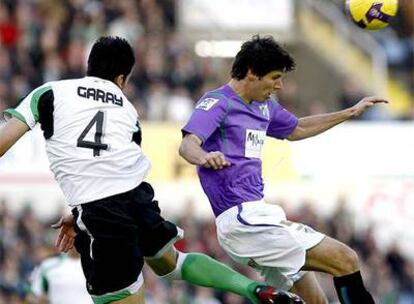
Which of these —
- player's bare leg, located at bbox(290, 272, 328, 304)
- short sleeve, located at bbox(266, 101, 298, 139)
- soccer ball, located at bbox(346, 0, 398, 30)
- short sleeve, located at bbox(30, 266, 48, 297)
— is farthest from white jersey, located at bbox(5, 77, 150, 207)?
short sleeve, located at bbox(30, 266, 48, 297)

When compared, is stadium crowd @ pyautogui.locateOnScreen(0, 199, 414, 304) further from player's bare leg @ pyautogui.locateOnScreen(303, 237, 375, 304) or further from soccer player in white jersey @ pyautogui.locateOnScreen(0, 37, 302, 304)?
player's bare leg @ pyautogui.locateOnScreen(303, 237, 375, 304)

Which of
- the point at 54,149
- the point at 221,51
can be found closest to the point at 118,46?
the point at 54,149

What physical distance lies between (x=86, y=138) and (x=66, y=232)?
83 cm

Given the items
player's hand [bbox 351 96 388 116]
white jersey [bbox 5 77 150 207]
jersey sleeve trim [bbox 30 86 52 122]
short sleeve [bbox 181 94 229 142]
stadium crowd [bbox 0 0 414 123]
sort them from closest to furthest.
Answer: jersey sleeve trim [bbox 30 86 52 122], white jersey [bbox 5 77 150 207], short sleeve [bbox 181 94 229 142], player's hand [bbox 351 96 388 116], stadium crowd [bbox 0 0 414 123]

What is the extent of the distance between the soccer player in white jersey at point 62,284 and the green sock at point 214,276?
2.91 m

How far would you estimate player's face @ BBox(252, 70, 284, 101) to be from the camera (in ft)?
35.9

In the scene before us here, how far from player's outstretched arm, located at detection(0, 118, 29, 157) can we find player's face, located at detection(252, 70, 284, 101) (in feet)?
5.66

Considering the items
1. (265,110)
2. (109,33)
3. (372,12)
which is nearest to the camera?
(265,110)

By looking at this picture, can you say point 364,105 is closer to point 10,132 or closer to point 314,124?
point 314,124

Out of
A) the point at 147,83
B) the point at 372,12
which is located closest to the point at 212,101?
the point at 372,12

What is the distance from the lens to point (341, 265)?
35.4ft

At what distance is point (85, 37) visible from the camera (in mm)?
23234

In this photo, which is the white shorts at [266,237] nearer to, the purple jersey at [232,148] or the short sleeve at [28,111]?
the purple jersey at [232,148]

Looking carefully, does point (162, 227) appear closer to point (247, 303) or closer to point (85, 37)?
point (247, 303)
